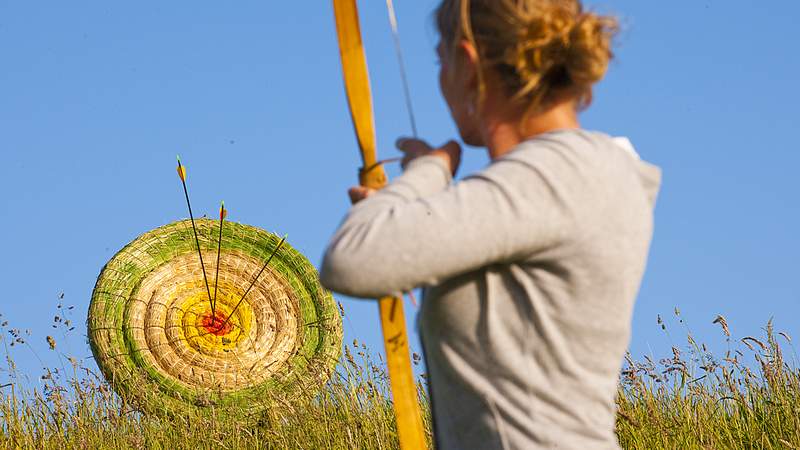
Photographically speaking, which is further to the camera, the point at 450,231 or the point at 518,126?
the point at 518,126

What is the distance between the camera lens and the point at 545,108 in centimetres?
136

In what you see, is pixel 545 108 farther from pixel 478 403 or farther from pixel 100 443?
pixel 100 443

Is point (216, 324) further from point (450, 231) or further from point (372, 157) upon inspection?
point (450, 231)

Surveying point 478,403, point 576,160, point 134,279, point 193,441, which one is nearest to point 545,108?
point 576,160

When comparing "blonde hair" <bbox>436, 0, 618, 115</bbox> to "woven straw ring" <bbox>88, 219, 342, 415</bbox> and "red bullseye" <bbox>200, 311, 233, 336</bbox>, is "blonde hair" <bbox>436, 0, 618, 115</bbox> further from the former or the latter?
"red bullseye" <bbox>200, 311, 233, 336</bbox>

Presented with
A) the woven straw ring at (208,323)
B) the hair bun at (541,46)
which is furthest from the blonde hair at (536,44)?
the woven straw ring at (208,323)

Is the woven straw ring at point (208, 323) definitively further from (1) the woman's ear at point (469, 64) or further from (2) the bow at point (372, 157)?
(1) the woman's ear at point (469, 64)

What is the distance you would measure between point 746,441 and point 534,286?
330cm

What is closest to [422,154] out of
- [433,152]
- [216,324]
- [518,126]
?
[433,152]

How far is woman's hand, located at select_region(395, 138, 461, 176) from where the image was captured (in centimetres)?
141

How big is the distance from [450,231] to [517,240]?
3.3 inches

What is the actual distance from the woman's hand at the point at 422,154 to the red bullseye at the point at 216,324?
6175 millimetres

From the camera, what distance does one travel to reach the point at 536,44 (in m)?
1.29

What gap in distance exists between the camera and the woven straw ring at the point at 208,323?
6.94 metres
